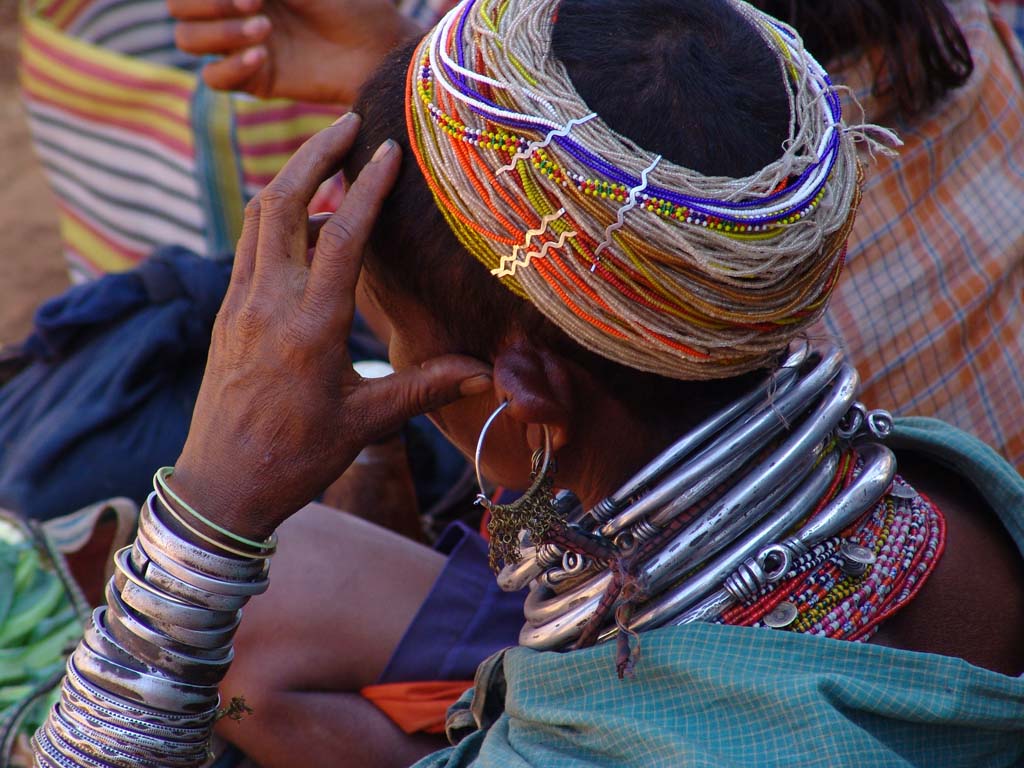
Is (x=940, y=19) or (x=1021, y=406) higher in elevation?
(x=940, y=19)

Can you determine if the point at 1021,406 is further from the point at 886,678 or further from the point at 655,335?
the point at 655,335

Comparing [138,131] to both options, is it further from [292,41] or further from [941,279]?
[941,279]

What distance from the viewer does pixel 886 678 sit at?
1.52 metres

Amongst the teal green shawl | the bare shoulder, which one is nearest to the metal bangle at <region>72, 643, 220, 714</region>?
the teal green shawl

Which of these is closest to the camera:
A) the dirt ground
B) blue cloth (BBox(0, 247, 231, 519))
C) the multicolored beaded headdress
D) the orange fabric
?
the multicolored beaded headdress

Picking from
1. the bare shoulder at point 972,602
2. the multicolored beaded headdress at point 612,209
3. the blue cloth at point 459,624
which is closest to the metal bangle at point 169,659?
the blue cloth at point 459,624

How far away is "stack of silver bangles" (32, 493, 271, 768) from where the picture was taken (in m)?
1.69

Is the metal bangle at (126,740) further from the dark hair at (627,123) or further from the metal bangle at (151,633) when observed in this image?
the dark hair at (627,123)

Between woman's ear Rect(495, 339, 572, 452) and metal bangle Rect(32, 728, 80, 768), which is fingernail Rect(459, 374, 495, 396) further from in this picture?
metal bangle Rect(32, 728, 80, 768)

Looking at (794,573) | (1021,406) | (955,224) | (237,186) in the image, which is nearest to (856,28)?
(955,224)

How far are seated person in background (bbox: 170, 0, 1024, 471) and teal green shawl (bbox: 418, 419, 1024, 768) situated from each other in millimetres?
965

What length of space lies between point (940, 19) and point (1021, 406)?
2.66ft

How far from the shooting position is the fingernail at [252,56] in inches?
112

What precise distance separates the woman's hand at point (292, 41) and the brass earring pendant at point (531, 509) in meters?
1.56
